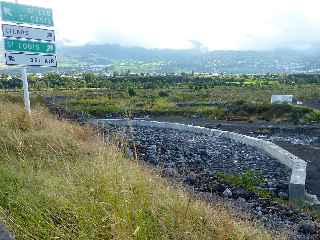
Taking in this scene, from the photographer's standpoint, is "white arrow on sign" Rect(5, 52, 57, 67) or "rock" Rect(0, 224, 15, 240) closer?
"rock" Rect(0, 224, 15, 240)

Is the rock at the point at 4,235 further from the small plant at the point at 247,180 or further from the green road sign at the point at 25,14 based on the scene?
the green road sign at the point at 25,14

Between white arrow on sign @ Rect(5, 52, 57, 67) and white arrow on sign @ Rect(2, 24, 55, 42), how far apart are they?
0.41 metres

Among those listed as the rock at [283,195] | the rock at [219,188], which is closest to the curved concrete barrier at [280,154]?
the rock at [283,195]

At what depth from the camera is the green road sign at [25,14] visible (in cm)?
1131

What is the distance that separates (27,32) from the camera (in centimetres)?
1184

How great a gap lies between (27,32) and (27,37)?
125 millimetres

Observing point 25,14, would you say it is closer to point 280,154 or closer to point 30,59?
point 30,59

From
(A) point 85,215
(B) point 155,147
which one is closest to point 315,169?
(B) point 155,147

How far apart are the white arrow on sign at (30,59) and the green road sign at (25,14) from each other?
2.51 feet

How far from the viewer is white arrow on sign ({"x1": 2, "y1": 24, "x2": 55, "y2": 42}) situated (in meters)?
11.5

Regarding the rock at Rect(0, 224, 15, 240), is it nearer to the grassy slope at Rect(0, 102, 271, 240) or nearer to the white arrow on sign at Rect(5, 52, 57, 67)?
the grassy slope at Rect(0, 102, 271, 240)

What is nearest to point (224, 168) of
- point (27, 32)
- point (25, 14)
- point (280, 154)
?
point (280, 154)

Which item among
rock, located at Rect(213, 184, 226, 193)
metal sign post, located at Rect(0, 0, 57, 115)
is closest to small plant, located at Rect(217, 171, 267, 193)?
rock, located at Rect(213, 184, 226, 193)

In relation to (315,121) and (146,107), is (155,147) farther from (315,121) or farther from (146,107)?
(146,107)
